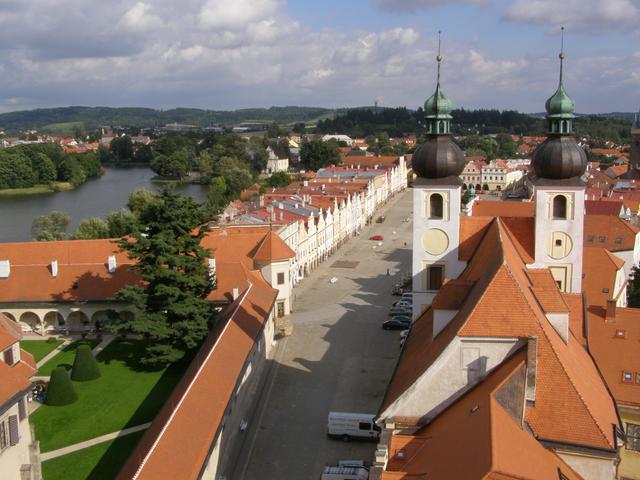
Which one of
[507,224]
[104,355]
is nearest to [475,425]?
[507,224]

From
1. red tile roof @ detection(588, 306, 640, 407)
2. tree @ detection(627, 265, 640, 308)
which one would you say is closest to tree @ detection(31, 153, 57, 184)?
tree @ detection(627, 265, 640, 308)

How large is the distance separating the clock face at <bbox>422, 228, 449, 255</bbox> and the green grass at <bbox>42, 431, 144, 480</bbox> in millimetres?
13510

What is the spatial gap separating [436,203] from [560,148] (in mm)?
5280

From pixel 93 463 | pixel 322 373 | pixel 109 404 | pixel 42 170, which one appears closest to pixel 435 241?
pixel 322 373

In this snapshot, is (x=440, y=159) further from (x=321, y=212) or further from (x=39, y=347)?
(x=321, y=212)

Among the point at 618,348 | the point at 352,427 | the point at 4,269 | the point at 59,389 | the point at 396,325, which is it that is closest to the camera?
the point at 618,348

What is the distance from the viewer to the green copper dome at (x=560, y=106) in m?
26.8

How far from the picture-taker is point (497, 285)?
17.0 meters

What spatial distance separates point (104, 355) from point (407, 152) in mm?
141367

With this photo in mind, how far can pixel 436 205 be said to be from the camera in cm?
Answer: 2750

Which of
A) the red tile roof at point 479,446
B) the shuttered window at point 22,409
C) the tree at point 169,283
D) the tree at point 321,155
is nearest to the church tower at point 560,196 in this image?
the red tile roof at point 479,446

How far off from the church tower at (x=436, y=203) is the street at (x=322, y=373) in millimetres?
5228

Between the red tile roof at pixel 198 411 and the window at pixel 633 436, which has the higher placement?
the red tile roof at pixel 198 411

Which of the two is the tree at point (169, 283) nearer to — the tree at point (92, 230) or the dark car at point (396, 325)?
the dark car at point (396, 325)
